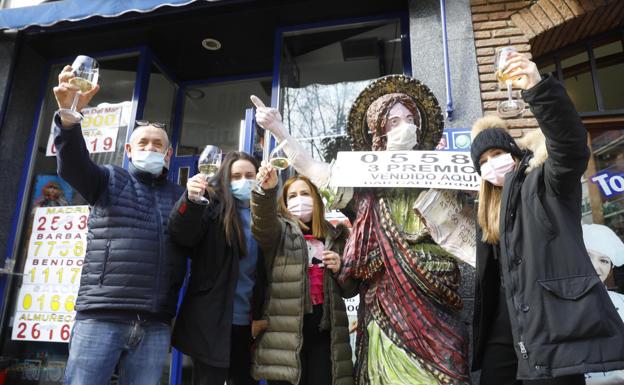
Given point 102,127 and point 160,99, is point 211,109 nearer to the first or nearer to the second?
point 160,99

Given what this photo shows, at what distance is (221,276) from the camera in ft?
7.15

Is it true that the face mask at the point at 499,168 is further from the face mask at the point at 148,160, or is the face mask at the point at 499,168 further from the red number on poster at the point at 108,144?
the red number on poster at the point at 108,144

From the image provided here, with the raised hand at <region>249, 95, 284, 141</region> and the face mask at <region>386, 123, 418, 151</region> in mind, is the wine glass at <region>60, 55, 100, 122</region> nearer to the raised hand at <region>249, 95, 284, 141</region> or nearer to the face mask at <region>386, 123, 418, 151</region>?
the raised hand at <region>249, 95, 284, 141</region>

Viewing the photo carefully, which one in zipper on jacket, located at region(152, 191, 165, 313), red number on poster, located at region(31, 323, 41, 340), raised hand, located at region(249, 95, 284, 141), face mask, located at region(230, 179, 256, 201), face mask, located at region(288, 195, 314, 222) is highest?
raised hand, located at region(249, 95, 284, 141)

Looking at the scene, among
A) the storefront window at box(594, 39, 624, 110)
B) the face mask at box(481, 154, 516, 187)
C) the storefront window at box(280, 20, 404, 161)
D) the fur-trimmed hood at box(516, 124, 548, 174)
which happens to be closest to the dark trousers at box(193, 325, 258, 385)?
the face mask at box(481, 154, 516, 187)

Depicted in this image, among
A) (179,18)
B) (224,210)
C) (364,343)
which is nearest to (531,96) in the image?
(364,343)

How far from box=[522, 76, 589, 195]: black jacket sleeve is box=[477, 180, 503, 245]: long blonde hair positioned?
41cm

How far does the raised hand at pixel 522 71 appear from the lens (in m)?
1.52

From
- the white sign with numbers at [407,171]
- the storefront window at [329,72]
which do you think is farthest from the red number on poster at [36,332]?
the white sign with numbers at [407,171]

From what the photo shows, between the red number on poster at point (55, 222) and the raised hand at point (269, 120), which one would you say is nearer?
the raised hand at point (269, 120)

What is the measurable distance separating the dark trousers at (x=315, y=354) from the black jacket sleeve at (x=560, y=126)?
135cm

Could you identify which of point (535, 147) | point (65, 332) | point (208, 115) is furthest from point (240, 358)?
point (208, 115)

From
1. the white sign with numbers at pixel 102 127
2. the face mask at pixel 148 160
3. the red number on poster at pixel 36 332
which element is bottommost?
the red number on poster at pixel 36 332

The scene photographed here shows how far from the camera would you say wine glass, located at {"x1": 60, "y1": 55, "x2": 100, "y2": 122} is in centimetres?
188
